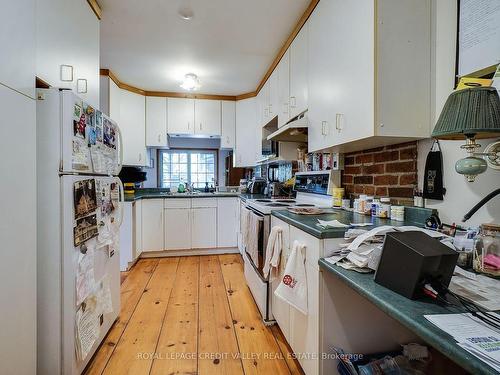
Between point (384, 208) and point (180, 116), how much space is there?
322cm

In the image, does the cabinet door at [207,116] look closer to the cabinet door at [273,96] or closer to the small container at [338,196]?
the cabinet door at [273,96]

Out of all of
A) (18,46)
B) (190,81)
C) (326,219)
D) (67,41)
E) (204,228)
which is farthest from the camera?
(204,228)

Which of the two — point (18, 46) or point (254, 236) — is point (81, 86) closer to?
point (18, 46)

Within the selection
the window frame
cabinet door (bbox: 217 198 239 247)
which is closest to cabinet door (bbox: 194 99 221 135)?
cabinet door (bbox: 217 198 239 247)

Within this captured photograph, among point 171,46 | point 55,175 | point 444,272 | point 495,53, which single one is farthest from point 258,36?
point 444,272

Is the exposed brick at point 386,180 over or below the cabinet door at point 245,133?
below

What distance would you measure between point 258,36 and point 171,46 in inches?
34.4

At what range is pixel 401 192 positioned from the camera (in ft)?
4.77

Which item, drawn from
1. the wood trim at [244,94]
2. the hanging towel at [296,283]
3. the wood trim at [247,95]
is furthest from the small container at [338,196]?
the wood trim at [247,95]

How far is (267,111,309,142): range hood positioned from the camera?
201 cm

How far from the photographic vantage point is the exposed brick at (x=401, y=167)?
4.52 ft

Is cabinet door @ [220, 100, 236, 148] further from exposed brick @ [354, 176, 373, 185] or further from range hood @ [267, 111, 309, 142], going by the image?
exposed brick @ [354, 176, 373, 185]

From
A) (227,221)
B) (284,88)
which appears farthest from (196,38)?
(227,221)

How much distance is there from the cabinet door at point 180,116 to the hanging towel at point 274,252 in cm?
272
